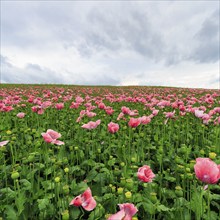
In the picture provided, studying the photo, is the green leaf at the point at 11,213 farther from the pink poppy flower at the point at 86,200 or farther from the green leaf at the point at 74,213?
the pink poppy flower at the point at 86,200

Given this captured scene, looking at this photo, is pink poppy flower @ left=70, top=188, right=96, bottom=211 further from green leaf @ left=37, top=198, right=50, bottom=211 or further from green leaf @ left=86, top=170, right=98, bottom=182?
green leaf @ left=86, top=170, right=98, bottom=182

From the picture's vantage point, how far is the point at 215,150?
285 cm

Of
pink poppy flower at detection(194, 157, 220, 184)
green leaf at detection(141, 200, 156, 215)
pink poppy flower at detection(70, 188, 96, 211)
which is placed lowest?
green leaf at detection(141, 200, 156, 215)

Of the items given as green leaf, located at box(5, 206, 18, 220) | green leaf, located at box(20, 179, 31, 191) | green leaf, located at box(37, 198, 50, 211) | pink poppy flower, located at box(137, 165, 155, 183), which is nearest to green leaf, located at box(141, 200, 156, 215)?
pink poppy flower, located at box(137, 165, 155, 183)

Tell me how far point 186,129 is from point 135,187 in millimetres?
2316

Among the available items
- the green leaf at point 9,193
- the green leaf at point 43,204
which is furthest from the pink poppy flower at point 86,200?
the green leaf at point 9,193

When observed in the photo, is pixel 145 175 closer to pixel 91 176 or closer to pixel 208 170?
pixel 208 170

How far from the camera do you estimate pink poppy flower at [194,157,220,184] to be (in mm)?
1232

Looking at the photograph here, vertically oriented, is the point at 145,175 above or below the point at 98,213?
above

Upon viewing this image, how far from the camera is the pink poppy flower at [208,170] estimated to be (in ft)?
4.04

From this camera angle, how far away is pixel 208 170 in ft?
4.08

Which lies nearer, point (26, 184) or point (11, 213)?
point (11, 213)

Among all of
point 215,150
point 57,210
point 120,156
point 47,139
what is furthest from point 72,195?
point 215,150

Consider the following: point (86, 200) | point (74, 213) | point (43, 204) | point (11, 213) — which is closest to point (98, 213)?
point (74, 213)
